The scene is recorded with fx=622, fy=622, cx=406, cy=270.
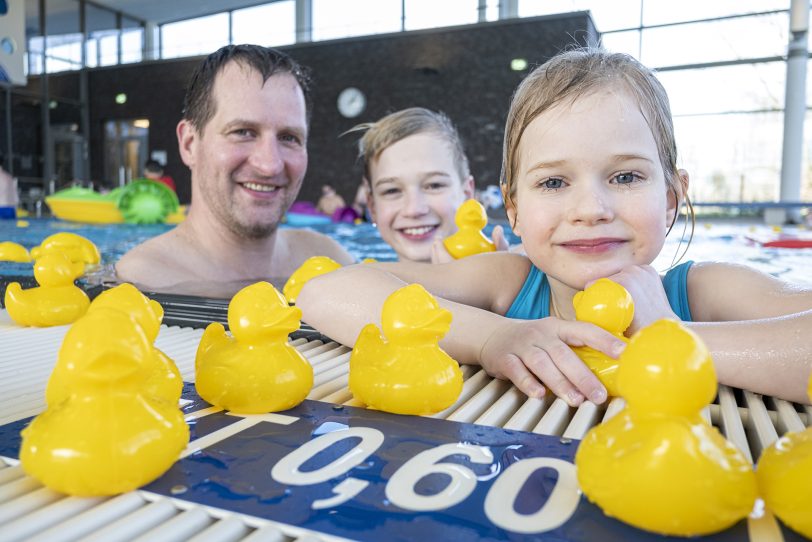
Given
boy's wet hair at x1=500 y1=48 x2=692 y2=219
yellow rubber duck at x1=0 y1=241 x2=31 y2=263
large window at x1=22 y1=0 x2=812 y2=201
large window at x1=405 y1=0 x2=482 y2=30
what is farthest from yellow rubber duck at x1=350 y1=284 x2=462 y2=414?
large window at x1=22 y1=0 x2=812 y2=201

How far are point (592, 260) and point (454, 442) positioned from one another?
0.71 meters

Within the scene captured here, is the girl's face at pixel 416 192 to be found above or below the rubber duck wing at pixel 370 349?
above

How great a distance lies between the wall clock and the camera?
38.2 ft

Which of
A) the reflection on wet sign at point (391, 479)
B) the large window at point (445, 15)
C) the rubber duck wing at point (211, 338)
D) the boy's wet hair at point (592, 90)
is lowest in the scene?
the reflection on wet sign at point (391, 479)

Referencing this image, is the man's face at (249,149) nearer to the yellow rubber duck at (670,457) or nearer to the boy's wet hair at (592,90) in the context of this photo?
the boy's wet hair at (592,90)

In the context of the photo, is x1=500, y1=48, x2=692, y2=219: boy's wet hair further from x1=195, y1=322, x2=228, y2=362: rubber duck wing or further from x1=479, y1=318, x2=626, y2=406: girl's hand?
x1=195, y1=322, x2=228, y2=362: rubber duck wing

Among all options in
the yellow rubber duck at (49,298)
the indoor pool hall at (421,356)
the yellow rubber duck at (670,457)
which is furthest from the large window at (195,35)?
the yellow rubber duck at (670,457)

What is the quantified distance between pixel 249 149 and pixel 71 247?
0.88 meters

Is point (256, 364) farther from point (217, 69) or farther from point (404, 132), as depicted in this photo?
point (217, 69)

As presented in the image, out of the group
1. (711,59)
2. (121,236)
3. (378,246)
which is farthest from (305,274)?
(711,59)

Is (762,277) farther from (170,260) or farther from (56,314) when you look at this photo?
(170,260)

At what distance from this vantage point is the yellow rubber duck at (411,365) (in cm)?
92

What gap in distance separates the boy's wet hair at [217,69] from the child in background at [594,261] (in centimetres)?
148

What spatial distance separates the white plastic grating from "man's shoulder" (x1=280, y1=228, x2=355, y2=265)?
1.67 m
